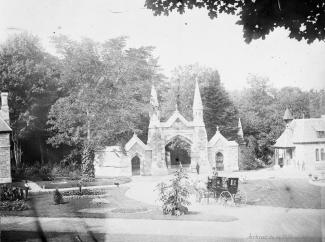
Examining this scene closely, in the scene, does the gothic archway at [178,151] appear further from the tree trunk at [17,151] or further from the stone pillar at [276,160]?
the stone pillar at [276,160]

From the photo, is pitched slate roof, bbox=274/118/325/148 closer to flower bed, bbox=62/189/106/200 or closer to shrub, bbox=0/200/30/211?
flower bed, bbox=62/189/106/200

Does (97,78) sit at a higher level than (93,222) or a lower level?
higher

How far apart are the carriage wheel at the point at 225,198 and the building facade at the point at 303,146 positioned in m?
3.03

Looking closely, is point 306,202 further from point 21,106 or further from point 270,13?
point 21,106

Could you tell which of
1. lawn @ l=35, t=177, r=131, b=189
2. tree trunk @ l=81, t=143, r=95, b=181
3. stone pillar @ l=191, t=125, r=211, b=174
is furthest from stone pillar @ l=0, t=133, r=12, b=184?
stone pillar @ l=191, t=125, r=211, b=174

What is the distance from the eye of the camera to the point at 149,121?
106ft

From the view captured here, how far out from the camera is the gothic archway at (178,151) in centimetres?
3538

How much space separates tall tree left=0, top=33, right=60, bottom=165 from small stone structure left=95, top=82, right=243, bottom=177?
256 inches

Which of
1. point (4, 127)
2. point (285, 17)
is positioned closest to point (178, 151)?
point (4, 127)

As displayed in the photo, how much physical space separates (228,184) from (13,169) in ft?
59.5

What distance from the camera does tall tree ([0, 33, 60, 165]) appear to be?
27016mm

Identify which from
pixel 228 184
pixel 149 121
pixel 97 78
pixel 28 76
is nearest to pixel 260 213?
pixel 228 184

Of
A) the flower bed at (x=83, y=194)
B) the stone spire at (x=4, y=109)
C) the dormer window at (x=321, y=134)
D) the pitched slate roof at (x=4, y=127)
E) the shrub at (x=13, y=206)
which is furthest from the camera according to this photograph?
the stone spire at (x=4, y=109)

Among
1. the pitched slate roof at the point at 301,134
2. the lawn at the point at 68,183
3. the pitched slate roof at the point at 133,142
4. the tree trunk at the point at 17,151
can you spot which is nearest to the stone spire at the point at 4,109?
the tree trunk at the point at 17,151
